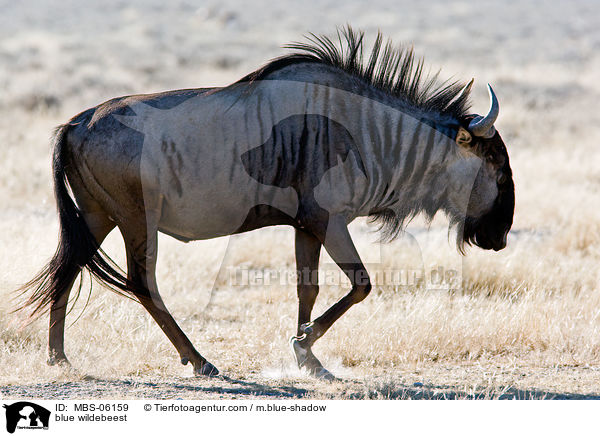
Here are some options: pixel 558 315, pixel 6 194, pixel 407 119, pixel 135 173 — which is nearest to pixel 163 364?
pixel 135 173

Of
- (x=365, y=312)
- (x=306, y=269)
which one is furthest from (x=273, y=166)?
(x=365, y=312)

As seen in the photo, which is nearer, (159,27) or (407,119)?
(407,119)

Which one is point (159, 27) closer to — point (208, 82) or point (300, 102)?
point (208, 82)

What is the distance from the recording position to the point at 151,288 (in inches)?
213

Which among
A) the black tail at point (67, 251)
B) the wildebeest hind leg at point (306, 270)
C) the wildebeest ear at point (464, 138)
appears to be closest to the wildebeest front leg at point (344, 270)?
the wildebeest hind leg at point (306, 270)

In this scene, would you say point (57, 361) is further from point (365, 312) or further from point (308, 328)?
point (365, 312)

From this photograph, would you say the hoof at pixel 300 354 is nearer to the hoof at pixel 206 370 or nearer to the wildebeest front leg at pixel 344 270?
the wildebeest front leg at pixel 344 270

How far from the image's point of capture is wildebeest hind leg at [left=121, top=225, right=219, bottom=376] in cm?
534

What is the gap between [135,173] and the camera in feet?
16.9

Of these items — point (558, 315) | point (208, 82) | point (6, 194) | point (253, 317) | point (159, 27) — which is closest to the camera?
point (558, 315)

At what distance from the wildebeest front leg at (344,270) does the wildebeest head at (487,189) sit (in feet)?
3.32

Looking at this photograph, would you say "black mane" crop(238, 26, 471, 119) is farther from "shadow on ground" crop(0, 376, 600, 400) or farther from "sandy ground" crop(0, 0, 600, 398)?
"shadow on ground" crop(0, 376, 600, 400)

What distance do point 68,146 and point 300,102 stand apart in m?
1.58

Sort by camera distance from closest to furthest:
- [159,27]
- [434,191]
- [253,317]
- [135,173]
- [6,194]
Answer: [135,173]
[434,191]
[253,317]
[6,194]
[159,27]
